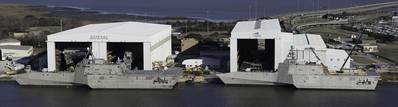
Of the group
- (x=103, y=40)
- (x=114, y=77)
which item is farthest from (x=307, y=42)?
(x=114, y=77)

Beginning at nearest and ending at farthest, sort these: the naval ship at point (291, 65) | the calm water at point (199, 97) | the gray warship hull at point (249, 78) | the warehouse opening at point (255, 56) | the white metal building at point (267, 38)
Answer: the calm water at point (199, 97) → the naval ship at point (291, 65) → the gray warship hull at point (249, 78) → the white metal building at point (267, 38) → the warehouse opening at point (255, 56)

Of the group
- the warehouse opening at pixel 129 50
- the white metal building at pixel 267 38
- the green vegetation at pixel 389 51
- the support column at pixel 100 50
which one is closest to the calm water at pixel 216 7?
the green vegetation at pixel 389 51

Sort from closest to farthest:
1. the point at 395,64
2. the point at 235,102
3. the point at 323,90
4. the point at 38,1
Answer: the point at 235,102 < the point at 323,90 < the point at 395,64 < the point at 38,1

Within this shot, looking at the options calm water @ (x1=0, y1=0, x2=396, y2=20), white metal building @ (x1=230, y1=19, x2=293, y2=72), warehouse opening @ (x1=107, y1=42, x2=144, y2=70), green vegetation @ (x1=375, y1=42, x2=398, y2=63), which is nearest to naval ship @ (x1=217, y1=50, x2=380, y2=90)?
white metal building @ (x1=230, y1=19, x2=293, y2=72)

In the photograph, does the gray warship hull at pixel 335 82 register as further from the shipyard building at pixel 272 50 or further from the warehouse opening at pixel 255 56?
the warehouse opening at pixel 255 56

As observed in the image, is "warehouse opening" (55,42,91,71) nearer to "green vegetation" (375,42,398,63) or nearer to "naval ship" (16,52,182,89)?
"naval ship" (16,52,182,89)

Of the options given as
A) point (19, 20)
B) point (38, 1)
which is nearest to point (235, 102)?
point (19, 20)

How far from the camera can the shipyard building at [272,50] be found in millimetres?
13109

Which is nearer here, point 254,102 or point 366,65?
point 254,102

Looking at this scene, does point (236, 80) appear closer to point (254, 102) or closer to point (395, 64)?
point (254, 102)

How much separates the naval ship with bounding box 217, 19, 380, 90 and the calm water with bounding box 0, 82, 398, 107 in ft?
0.58

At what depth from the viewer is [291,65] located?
12227mm

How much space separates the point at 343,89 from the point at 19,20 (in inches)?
631

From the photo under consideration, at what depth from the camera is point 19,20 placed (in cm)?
2530
